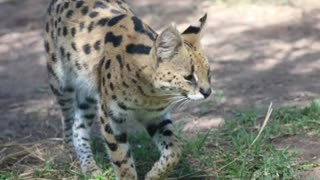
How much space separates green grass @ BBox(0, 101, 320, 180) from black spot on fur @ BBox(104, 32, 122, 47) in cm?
103

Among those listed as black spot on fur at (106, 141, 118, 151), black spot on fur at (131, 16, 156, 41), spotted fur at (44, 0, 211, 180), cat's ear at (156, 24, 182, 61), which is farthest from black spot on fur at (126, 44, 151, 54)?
black spot on fur at (106, 141, 118, 151)

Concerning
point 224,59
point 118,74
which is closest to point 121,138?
point 118,74

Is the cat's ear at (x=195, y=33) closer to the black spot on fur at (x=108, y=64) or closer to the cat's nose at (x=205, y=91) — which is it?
the cat's nose at (x=205, y=91)

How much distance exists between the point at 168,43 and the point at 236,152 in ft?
4.88

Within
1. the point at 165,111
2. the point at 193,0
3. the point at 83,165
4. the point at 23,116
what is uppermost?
the point at 165,111

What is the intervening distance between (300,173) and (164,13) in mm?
5689

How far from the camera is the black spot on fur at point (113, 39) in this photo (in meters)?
5.73

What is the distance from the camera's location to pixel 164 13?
36.3ft

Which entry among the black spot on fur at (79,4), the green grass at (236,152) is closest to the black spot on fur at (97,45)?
the black spot on fur at (79,4)

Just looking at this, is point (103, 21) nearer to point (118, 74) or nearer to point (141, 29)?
point (141, 29)

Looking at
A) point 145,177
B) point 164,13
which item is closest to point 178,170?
point 145,177

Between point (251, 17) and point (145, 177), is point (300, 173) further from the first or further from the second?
point (251, 17)

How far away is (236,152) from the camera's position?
6.15m

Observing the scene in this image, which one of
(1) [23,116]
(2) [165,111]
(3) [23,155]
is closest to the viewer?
(2) [165,111]
